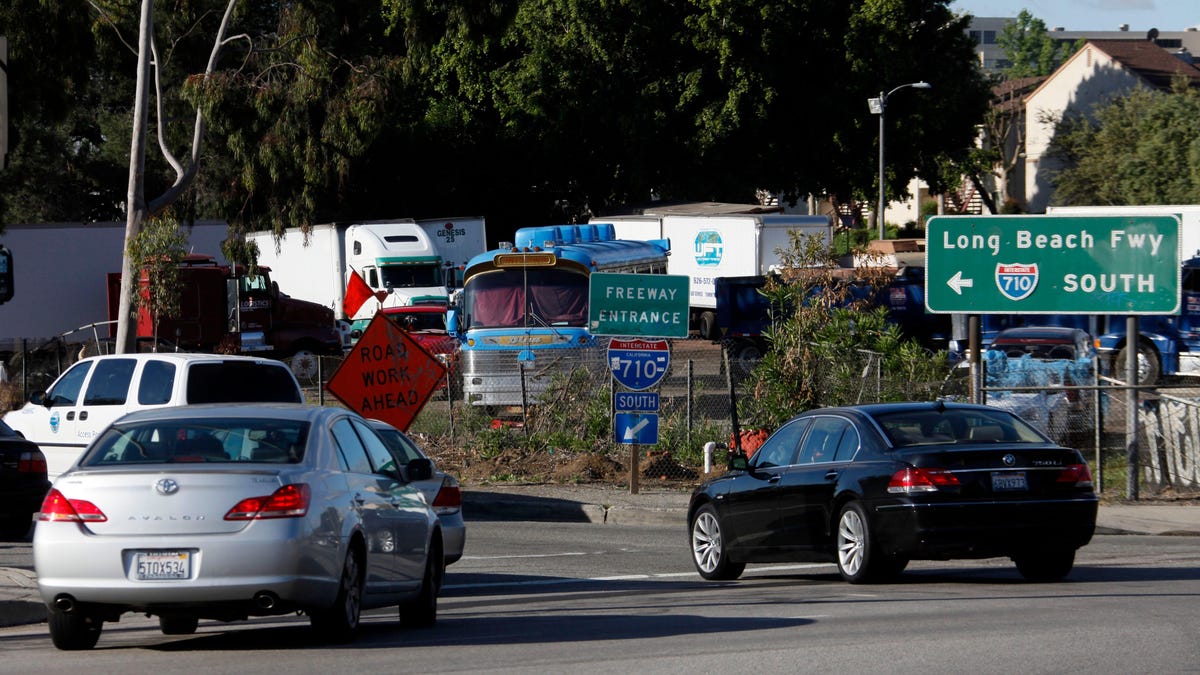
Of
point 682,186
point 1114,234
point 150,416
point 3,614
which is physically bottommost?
point 3,614

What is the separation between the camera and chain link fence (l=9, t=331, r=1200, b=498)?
20.2 m

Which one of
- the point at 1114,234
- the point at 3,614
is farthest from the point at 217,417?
the point at 1114,234

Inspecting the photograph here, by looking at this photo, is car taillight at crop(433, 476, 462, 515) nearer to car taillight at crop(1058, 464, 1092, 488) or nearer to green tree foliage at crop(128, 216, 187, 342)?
car taillight at crop(1058, 464, 1092, 488)

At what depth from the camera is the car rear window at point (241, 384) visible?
644 inches

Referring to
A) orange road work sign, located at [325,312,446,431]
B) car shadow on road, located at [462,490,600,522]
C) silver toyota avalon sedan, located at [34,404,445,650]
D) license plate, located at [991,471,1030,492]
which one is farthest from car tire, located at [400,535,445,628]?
car shadow on road, located at [462,490,600,522]

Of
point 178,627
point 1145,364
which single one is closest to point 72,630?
point 178,627

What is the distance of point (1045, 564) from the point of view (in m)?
12.6

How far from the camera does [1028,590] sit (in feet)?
39.5

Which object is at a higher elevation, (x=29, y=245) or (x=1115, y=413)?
(x=29, y=245)

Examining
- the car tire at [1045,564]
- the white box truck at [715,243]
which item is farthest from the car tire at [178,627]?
the white box truck at [715,243]

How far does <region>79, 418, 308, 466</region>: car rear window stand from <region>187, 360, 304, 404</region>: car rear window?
668 centimetres

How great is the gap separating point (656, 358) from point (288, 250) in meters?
29.4

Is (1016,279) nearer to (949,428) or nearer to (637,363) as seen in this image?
(637,363)

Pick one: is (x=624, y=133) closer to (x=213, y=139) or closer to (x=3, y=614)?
(x=213, y=139)
